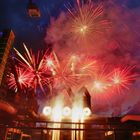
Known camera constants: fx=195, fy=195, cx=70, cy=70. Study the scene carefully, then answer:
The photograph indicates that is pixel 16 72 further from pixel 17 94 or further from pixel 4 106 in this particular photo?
pixel 4 106

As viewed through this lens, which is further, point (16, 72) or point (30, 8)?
point (16, 72)

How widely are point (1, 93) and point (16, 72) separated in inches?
195

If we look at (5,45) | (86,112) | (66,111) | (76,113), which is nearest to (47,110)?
(66,111)

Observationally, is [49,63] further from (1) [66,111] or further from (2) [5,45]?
(2) [5,45]

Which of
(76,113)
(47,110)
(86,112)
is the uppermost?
(47,110)

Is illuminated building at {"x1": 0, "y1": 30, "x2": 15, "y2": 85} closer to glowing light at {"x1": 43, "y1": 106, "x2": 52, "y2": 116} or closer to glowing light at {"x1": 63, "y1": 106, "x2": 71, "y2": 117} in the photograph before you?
glowing light at {"x1": 43, "y1": 106, "x2": 52, "y2": 116}

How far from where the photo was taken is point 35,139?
18.2 m

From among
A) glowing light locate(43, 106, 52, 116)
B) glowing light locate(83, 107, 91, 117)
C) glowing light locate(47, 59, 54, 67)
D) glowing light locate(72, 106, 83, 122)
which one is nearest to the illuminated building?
glowing light locate(43, 106, 52, 116)

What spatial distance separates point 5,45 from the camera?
1377 centimetres

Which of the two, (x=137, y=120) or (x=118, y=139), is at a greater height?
(x=137, y=120)

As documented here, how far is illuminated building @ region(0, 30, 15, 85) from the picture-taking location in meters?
13.0

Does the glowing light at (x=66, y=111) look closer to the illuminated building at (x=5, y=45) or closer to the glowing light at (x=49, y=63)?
the glowing light at (x=49, y=63)

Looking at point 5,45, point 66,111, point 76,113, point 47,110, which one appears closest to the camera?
point 5,45

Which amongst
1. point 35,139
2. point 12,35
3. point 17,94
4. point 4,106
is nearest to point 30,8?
point 4,106
